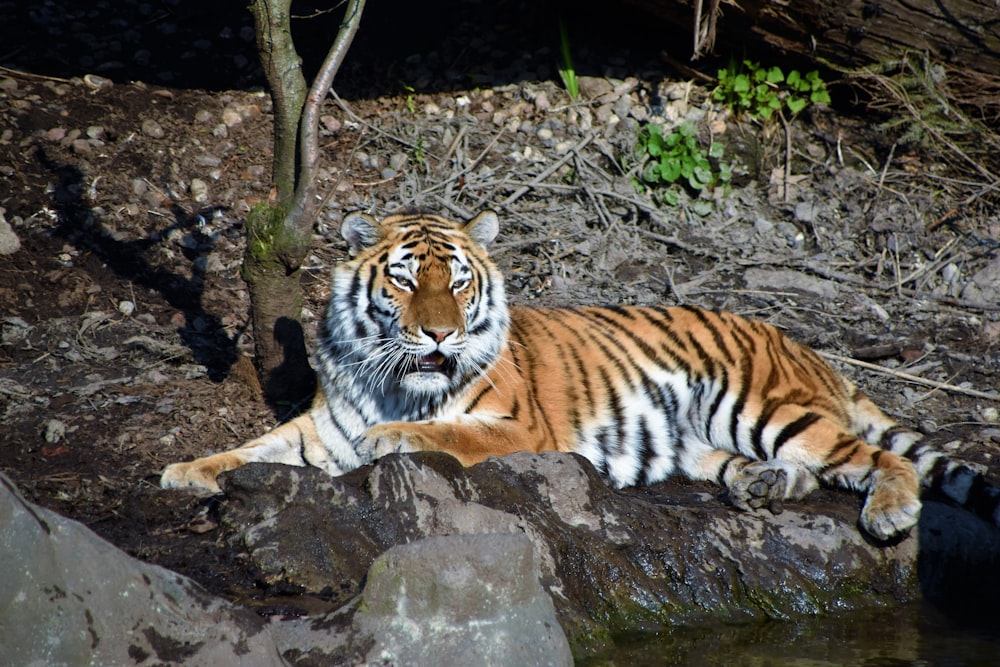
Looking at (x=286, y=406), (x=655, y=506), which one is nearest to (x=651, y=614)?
(x=655, y=506)

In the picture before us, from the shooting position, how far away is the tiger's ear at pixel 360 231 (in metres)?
4.26

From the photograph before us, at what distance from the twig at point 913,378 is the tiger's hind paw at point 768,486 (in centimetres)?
169

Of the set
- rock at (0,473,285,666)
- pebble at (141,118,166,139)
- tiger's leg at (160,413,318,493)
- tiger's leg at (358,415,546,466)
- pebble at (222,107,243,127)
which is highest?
pebble at (222,107,243,127)

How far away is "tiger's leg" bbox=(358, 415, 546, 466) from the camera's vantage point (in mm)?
3664

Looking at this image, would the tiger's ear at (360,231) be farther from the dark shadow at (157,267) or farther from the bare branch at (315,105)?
the dark shadow at (157,267)

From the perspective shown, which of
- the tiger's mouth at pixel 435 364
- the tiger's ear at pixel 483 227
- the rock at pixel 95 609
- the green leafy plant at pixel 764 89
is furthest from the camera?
the green leafy plant at pixel 764 89

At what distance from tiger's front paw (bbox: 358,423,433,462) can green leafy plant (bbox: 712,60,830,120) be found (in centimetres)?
452

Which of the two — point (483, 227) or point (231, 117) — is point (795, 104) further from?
point (231, 117)

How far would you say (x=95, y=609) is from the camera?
2.22 meters

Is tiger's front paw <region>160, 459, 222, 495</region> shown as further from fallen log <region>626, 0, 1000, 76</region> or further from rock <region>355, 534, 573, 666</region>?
fallen log <region>626, 0, 1000, 76</region>

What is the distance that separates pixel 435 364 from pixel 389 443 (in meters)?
0.54

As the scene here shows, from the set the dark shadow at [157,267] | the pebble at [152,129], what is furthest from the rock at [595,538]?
the pebble at [152,129]

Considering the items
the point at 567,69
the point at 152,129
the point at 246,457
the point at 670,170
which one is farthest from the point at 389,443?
the point at 567,69

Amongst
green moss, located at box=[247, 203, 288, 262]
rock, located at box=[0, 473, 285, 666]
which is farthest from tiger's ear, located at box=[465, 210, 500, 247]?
rock, located at box=[0, 473, 285, 666]
